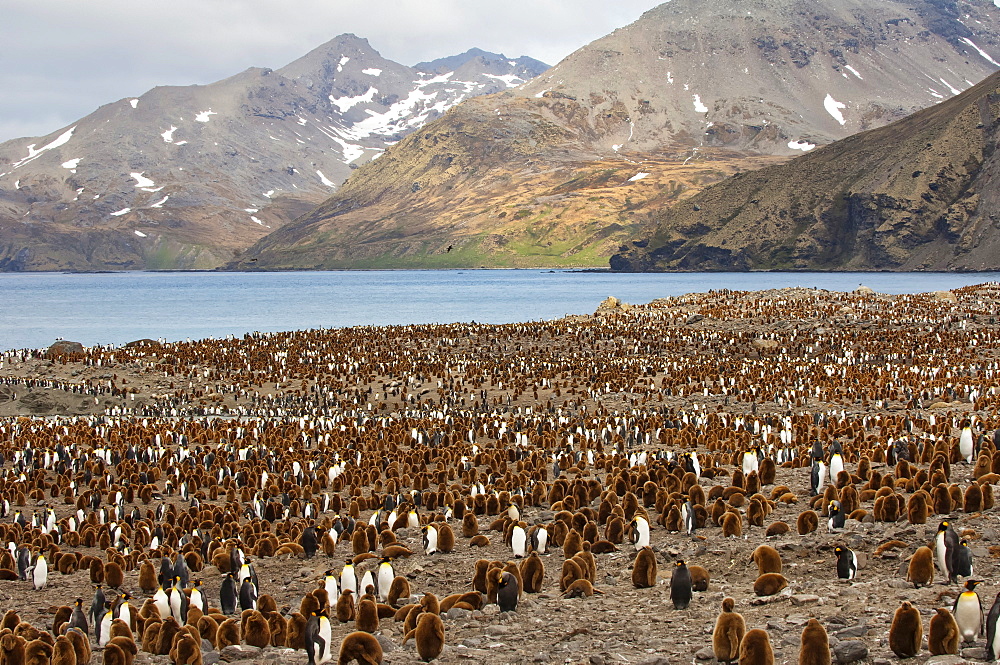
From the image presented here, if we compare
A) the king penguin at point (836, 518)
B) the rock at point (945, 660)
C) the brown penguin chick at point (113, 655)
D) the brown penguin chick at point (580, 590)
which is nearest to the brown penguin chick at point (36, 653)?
the brown penguin chick at point (113, 655)

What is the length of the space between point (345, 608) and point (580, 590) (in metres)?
2.48

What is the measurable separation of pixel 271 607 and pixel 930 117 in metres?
189

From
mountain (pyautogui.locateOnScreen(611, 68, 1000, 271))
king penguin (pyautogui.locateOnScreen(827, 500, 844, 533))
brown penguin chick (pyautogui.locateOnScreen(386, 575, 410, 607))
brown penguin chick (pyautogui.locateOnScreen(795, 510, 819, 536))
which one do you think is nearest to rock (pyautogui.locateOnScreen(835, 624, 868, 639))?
king penguin (pyautogui.locateOnScreen(827, 500, 844, 533))

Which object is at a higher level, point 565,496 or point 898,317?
point 898,317

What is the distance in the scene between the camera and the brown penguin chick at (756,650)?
7.09m

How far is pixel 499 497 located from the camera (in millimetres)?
14906

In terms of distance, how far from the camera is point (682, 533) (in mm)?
12461

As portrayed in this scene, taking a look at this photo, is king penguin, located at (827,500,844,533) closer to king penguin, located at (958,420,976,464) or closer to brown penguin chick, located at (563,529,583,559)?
brown penguin chick, located at (563,529,583,559)

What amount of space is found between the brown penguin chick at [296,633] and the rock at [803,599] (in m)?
4.68

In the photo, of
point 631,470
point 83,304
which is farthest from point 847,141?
point 631,470

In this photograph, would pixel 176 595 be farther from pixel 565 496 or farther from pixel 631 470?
pixel 631 470

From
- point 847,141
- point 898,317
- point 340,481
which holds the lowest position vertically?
point 340,481

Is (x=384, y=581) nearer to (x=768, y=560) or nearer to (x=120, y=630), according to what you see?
(x=120, y=630)

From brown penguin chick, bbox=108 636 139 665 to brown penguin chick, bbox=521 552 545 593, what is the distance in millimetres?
4000
